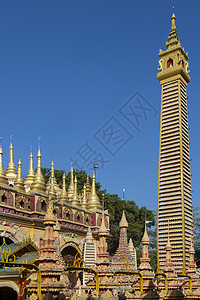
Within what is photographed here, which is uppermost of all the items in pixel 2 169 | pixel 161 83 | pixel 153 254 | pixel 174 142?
pixel 161 83

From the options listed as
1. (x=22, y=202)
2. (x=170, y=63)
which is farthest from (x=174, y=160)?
(x=22, y=202)

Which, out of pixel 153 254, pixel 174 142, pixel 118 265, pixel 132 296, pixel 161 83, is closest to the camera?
pixel 132 296

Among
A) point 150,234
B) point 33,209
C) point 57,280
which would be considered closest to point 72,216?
point 33,209

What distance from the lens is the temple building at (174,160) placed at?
82.8 ft

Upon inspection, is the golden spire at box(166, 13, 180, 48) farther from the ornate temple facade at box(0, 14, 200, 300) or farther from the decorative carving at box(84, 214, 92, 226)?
the decorative carving at box(84, 214, 92, 226)

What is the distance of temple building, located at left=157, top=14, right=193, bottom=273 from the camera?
25.2 m

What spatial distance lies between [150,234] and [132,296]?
37.8 meters

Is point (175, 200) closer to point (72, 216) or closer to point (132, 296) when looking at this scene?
point (72, 216)

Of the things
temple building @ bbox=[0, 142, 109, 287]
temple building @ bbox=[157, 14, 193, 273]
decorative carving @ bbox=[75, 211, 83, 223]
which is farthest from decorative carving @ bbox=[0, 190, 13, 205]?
temple building @ bbox=[157, 14, 193, 273]

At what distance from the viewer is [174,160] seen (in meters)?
27.2

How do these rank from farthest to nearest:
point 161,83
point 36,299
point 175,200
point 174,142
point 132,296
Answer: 1. point 161,83
2. point 174,142
3. point 175,200
4. point 132,296
5. point 36,299

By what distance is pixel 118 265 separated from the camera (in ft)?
71.3

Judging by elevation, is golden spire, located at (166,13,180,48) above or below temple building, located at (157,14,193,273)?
above

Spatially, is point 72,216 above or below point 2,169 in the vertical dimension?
below
